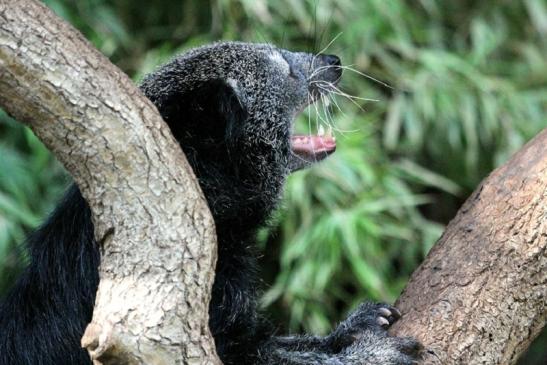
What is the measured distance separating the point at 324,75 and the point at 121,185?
1.26 metres

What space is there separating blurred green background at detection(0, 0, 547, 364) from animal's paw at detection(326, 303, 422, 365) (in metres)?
1.40

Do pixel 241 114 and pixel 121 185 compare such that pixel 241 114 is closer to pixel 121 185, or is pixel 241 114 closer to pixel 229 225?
pixel 229 225

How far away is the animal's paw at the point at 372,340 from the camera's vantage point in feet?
7.50

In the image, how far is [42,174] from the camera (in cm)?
431

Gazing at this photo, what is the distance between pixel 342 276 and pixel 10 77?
2.85 m

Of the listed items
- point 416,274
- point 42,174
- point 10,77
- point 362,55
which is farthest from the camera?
point 362,55

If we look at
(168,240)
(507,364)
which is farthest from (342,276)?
(168,240)

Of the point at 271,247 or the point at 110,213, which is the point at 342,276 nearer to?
the point at 271,247

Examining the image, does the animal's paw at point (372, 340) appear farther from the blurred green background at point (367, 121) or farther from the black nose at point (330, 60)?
the blurred green background at point (367, 121)

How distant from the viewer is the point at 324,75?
2957 millimetres

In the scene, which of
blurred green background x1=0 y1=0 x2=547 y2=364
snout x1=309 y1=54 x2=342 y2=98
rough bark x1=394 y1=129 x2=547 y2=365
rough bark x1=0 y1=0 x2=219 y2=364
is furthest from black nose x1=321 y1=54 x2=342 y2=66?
rough bark x1=0 y1=0 x2=219 y2=364

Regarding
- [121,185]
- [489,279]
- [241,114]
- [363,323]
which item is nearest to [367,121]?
[241,114]

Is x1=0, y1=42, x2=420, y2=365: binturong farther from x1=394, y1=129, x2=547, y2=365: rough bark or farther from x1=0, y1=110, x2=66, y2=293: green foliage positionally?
x1=0, y1=110, x2=66, y2=293: green foliage

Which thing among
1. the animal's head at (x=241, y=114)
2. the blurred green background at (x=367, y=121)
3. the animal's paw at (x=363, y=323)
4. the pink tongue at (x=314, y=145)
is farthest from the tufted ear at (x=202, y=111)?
the blurred green background at (x=367, y=121)
